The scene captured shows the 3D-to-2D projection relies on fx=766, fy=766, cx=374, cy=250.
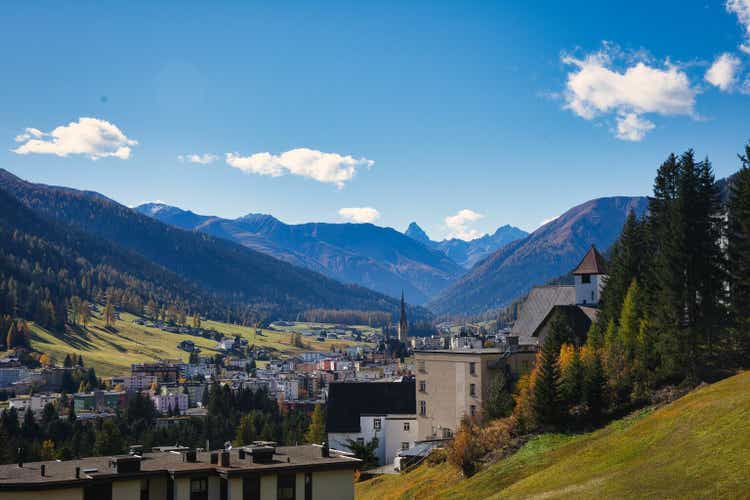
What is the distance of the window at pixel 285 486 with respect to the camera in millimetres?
49188

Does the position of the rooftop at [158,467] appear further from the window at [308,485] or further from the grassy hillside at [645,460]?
the grassy hillside at [645,460]

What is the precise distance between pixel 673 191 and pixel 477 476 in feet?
126

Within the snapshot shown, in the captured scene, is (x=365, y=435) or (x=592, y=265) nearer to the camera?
(x=592, y=265)

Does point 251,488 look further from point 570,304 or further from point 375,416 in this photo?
point 570,304

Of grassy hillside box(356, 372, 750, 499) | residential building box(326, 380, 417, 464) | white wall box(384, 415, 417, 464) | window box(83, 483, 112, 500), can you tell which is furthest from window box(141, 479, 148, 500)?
white wall box(384, 415, 417, 464)

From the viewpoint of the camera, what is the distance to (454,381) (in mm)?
79188

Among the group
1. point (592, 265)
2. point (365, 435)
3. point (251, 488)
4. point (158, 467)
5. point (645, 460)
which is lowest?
point (365, 435)

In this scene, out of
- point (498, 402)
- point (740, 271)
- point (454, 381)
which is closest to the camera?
point (740, 271)

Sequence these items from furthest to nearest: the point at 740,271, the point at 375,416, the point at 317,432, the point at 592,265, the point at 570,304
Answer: the point at 317,432 < the point at 375,416 < the point at 592,265 < the point at 570,304 < the point at 740,271

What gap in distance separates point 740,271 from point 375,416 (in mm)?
51626

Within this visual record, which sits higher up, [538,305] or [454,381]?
[538,305]

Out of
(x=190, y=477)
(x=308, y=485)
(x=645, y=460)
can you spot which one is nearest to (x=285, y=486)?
(x=308, y=485)

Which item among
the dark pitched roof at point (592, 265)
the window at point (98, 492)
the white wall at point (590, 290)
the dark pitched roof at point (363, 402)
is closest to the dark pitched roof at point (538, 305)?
the white wall at point (590, 290)

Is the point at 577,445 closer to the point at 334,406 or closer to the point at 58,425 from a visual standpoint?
the point at 334,406
